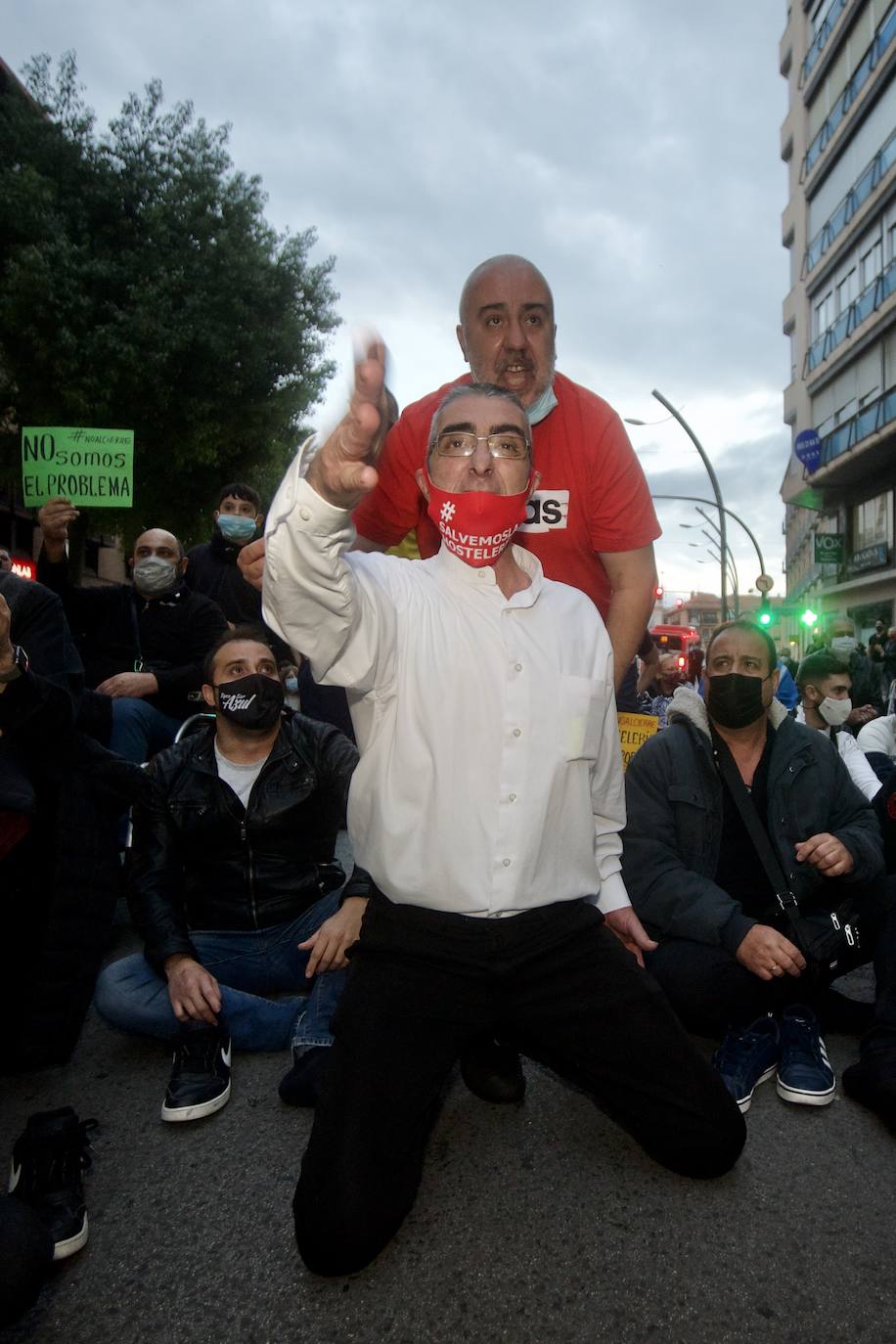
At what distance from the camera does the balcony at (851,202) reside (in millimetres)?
27672

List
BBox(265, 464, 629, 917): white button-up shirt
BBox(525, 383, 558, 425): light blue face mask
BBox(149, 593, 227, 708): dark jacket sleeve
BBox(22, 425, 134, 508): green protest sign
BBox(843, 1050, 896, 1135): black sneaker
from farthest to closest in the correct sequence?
BBox(22, 425, 134, 508): green protest sign < BBox(149, 593, 227, 708): dark jacket sleeve < BBox(525, 383, 558, 425): light blue face mask < BBox(843, 1050, 896, 1135): black sneaker < BBox(265, 464, 629, 917): white button-up shirt

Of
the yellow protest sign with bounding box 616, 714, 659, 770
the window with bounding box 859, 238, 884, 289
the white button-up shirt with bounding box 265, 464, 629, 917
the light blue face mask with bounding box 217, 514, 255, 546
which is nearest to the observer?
the white button-up shirt with bounding box 265, 464, 629, 917

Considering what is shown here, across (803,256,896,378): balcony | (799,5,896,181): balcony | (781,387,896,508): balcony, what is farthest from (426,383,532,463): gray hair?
(799,5,896,181): balcony

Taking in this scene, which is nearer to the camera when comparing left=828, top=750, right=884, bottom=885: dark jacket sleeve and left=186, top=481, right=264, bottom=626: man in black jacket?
left=828, top=750, right=884, bottom=885: dark jacket sleeve

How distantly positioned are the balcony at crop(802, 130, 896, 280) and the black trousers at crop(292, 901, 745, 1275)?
31.2 metres

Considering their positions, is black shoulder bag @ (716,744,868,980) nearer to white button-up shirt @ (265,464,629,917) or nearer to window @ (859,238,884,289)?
white button-up shirt @ (265,464,629,917)

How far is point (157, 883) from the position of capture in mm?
3270

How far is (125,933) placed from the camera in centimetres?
446

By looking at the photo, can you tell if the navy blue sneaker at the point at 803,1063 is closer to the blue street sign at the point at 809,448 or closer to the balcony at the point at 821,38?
the blue street sign at the point at 809,448

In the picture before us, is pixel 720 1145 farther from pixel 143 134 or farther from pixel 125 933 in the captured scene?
pixel 143 134

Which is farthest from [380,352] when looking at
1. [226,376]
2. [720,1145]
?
[226,376]

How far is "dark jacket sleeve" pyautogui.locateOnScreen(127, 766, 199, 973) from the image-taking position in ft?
10.4

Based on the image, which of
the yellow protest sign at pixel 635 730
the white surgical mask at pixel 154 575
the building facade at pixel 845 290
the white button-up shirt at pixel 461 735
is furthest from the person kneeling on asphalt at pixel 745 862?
the building facade at pixel 845 290

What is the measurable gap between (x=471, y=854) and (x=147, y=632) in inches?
150
